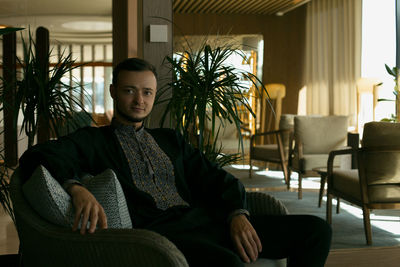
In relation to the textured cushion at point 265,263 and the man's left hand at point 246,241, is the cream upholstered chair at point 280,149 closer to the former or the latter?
the textured cushion at point 265,263

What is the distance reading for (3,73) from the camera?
3906 mm

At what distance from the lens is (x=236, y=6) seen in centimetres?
845

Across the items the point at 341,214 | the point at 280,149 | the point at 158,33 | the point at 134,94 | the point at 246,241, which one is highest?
the point at 158,33

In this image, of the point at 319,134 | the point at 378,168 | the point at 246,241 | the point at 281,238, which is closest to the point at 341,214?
the point at 319,134

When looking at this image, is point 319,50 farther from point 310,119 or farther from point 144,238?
point 144,238

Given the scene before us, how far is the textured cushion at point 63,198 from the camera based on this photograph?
145 cm

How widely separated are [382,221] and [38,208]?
354cm

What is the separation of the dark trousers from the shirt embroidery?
0.58ft

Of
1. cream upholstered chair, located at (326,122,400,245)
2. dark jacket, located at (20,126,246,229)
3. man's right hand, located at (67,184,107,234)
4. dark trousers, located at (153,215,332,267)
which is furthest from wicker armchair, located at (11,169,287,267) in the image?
cream upholstered chair, located at (326,122,400,245)

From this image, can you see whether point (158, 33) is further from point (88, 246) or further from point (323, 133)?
point (323, 133)

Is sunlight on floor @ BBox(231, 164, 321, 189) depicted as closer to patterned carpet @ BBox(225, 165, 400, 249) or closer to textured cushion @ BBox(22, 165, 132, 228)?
patterned carpet @ BBox(225, 165, 400, 249)

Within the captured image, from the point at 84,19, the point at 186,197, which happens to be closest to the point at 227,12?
the point at 84,19

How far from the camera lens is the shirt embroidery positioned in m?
1.90

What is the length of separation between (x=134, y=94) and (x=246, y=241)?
2.42 ft
